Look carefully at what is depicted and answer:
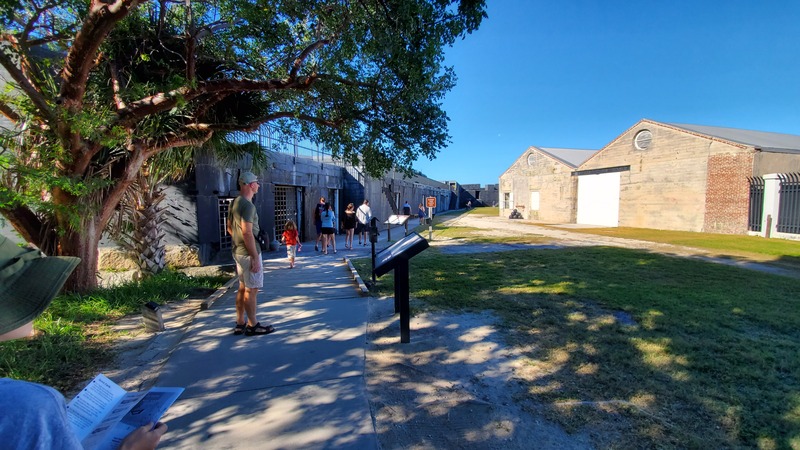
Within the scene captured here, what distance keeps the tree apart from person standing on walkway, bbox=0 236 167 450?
3.41m

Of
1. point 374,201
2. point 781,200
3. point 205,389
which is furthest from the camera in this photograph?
point 374,201

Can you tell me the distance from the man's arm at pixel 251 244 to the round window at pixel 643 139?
21.5 metres

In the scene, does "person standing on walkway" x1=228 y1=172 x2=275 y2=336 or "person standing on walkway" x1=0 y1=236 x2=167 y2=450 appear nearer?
"person standing on walkway" x1=0 y1=236 x2=167 y2=450

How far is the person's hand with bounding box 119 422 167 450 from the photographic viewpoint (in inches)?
48.5

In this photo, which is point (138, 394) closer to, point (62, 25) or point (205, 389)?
point (205, 389)

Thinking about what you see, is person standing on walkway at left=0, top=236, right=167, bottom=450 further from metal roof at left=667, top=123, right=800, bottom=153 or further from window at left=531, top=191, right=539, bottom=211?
window at left=531, top=191, right=539, bottom=211

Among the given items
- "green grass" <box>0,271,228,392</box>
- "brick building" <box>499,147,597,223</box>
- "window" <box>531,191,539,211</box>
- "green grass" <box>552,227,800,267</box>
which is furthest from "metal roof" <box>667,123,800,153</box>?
"green grass" <box>0,271,228,392</box>

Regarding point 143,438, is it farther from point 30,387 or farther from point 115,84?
point 115,84

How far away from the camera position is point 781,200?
566 inches

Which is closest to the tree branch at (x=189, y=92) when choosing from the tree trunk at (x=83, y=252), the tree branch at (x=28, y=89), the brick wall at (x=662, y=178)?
the tree branch at (x=28, y=89)

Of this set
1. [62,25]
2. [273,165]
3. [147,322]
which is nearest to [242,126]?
[62,25]

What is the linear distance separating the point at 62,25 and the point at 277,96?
10.2 ft

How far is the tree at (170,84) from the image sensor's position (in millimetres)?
4398

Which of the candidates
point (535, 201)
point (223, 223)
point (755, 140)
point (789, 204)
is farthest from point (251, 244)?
point (535, 201)
